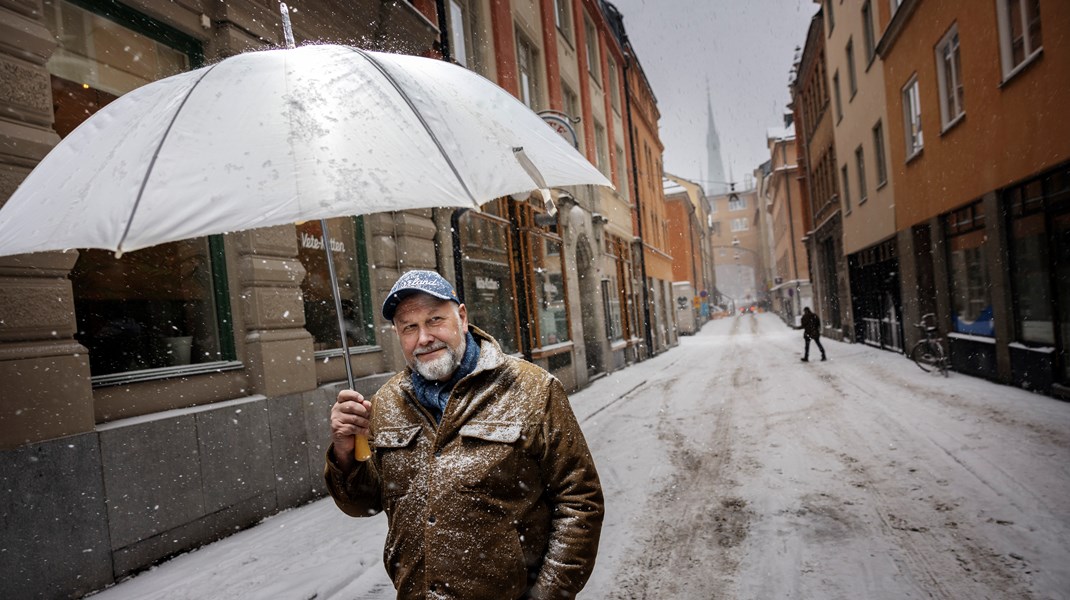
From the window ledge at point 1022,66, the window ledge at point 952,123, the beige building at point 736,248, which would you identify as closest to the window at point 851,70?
the window ledge at point 952,123

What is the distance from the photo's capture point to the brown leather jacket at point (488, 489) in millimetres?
1969

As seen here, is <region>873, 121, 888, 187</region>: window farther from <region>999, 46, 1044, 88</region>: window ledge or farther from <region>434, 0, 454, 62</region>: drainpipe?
<region>434, 0, 454, 62</region>: drainpipe

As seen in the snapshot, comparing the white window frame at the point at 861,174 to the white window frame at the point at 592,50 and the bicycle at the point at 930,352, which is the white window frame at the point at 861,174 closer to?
the bicycle at the point at 930,352

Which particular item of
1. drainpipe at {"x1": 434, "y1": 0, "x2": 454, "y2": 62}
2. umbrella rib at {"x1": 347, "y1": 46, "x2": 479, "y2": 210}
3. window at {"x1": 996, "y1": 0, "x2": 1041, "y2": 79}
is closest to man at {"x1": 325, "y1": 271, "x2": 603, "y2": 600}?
umbrella rib at {"x1": 347, "y1": 46, "x2": 479, "y2": 210}

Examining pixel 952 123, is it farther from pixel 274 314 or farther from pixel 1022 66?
pixel 274 314

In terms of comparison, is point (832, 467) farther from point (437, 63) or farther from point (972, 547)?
point (437, 63)

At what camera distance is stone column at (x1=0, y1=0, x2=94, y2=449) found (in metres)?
4.17

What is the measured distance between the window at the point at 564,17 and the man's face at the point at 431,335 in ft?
54.9

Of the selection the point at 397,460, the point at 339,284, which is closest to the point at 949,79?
the point at 339,284

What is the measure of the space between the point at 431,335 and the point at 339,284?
6.00m

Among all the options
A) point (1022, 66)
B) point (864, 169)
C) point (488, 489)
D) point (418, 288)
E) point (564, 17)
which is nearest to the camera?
point (488, 489)

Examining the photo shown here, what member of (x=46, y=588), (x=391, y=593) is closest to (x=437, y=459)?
(x=391, y=593)

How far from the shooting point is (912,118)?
14312 mm

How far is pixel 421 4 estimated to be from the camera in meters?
9.79
